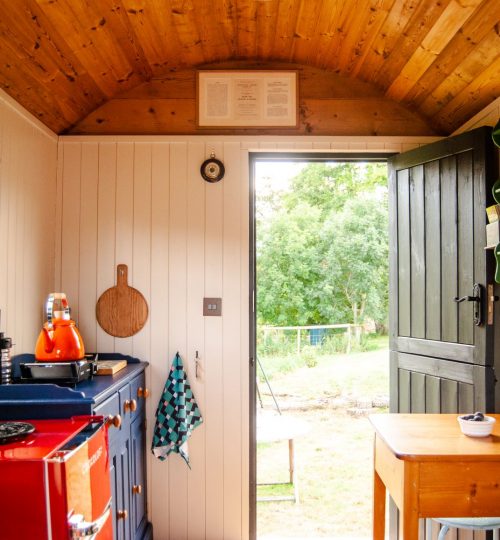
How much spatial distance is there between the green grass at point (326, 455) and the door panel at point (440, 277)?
99 centimetres

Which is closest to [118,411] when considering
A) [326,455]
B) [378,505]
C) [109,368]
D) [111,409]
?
[111,409]

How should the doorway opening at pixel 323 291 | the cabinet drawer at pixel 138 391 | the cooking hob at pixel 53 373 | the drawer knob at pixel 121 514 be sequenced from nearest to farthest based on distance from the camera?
the cooking hob at pixel 53 373 < the drawer knob at pixel 121 514 < the cabinet drawer at pixel 138 391 < the doorway opening at pixel 323 291

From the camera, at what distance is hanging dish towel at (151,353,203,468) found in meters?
2.76

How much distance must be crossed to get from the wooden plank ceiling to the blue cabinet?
1.34 meters

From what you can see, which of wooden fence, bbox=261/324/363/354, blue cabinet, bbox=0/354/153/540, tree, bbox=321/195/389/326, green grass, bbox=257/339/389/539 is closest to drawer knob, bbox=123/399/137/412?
blue cabinet, bbox=0/354/153/540

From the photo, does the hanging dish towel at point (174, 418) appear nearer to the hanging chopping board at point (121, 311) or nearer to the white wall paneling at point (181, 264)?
the white wall paneling at point (181, 264)

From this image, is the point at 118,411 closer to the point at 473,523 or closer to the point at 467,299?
the point at 473,523

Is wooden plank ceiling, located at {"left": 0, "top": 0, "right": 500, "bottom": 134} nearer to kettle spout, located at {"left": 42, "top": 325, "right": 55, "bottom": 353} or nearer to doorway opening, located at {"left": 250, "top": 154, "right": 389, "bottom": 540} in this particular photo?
kettle spout, located at {"left": 42, "top": 325, "right": 55, "bottom": 353}

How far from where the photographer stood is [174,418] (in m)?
2.78

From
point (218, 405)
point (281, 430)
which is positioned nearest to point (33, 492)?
point (218, 405)

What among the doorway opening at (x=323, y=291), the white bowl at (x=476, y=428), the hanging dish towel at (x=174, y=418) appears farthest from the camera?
the doorway opening at (x=323, y=291)

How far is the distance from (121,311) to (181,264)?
430mm

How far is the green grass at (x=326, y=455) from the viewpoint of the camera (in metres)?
3.48

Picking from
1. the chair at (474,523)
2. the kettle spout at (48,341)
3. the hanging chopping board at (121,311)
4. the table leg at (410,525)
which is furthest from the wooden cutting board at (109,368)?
the chair at (474,523)
